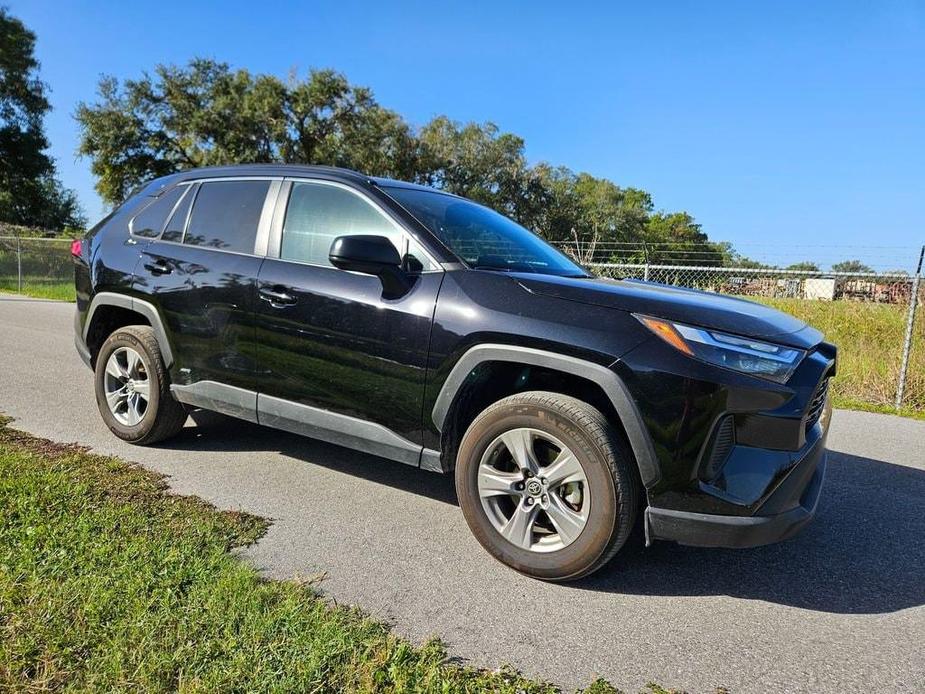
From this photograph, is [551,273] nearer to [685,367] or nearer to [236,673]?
[685,367]

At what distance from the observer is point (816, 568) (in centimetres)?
315

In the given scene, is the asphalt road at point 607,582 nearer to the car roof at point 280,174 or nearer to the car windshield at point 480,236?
the car windshield at point 480,236

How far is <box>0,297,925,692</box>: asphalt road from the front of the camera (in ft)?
7.77

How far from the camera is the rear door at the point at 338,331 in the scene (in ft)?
10.6

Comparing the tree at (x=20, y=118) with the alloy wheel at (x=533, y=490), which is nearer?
the alloy wheel at (x=533, y=490)

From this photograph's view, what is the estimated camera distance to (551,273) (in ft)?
11.9

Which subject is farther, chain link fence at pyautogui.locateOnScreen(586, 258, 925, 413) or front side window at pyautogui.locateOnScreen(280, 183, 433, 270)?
chain link fence at pyautogui.locateOnScreen(586, 258, 925, 413)

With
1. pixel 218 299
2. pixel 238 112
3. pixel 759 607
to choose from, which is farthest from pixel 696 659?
pixel 238 112

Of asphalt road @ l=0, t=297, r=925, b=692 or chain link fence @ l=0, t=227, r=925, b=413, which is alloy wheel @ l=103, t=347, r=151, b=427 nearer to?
asphalt road @ l=0, t=297, r=925, b=692

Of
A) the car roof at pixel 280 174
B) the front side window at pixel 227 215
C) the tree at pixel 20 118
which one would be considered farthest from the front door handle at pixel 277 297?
the tree at pixel 20 118

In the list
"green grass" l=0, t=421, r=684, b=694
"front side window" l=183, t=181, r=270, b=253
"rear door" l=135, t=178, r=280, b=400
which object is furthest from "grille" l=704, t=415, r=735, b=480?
"front side window" l=183, t=181, r=270, b=253

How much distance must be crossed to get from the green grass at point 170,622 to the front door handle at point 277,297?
1.20 m

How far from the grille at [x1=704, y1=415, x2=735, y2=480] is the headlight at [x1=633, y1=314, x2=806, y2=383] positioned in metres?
0.23

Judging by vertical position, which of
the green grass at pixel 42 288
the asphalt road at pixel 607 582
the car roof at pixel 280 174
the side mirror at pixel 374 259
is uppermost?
the car roof at pixel 280 174
